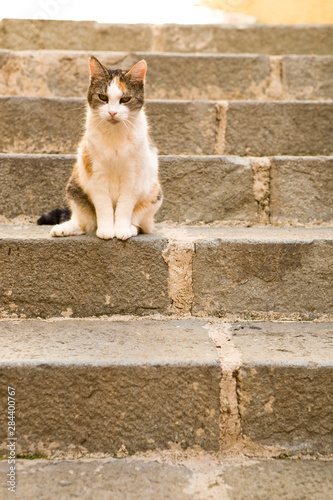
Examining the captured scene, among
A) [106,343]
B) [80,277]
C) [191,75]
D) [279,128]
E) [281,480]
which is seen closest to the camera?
[281,480]

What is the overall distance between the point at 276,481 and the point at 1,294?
1.15m

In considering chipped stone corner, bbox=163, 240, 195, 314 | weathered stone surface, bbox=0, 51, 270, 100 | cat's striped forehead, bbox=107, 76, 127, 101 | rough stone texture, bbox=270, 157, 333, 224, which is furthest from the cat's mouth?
weathered stone surface, bbox=0, 51, 270, 100

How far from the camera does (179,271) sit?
1851 millimetres

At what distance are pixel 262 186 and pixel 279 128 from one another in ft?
1.64

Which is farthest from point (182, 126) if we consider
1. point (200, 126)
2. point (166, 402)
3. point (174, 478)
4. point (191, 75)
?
point (174, 478)

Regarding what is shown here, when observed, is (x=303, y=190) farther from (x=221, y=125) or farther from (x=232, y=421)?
(x=232, y=421)

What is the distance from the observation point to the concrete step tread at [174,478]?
3.96 ft

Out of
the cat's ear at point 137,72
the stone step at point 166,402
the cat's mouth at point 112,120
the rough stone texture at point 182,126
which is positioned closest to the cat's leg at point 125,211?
the cat's mouth at point 112,120

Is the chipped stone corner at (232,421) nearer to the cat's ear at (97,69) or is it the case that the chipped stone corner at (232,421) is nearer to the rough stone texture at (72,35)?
the cat's ear at (97,69)

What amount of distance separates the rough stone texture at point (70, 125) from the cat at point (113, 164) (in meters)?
0.60

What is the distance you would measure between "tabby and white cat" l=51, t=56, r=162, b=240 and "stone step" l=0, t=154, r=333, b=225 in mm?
273

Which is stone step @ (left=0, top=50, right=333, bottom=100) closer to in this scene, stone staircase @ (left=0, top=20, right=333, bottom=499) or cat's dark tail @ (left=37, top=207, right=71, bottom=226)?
stone staircase @ (left=0, top=20, right=333, bottom=499)

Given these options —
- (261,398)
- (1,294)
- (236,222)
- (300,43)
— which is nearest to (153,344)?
(261,398)

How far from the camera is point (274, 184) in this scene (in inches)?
92.7
